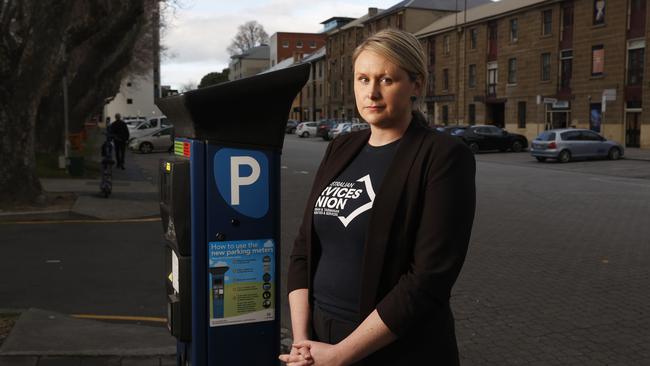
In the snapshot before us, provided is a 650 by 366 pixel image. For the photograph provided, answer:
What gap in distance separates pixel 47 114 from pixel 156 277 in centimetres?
1872

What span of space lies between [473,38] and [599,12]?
1259cm

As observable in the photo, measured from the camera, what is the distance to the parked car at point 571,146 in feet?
84.8

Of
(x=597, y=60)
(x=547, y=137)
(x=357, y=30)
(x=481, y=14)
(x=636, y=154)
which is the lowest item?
(x=636, y=154)

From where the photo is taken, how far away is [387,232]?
78.0 inches

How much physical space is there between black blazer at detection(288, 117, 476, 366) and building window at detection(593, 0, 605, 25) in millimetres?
38336

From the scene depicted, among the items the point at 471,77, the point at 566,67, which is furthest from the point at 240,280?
the point at 471,77

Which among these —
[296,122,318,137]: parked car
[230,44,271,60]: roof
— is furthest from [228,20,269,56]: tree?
[296,122,318,137]: parked car

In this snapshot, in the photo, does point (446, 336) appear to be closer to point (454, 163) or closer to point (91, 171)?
point (454, 163)

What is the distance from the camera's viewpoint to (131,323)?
5.52 metres

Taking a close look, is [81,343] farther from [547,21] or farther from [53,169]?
[547,21]

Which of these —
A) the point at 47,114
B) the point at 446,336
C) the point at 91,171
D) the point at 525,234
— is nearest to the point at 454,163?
the point at 446,336

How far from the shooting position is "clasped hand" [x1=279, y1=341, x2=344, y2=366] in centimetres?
203

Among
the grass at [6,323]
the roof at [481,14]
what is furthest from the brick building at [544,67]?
the grass at [6,323]

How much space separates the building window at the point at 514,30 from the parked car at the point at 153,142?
2400 cm
